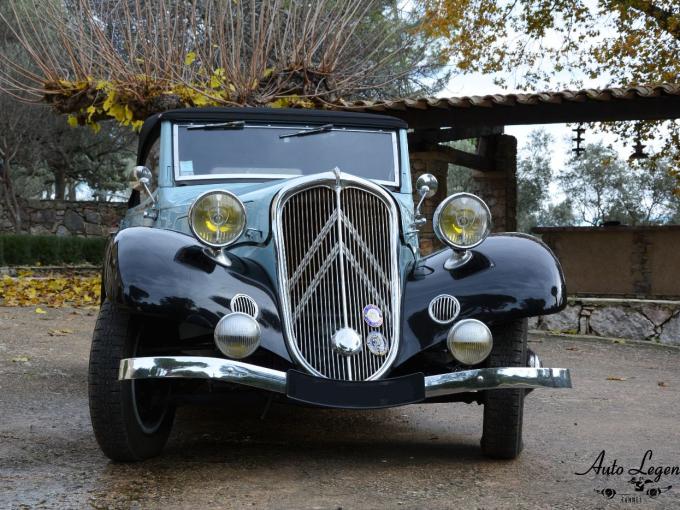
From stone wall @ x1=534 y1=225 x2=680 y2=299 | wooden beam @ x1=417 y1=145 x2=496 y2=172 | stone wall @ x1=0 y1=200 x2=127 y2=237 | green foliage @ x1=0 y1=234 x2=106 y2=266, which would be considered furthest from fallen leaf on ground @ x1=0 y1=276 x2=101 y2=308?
stone wall @ x1=0 y1=200 x2=127 y2=237

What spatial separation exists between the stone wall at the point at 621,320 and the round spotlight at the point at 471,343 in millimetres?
6014

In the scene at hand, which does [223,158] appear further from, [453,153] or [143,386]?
[453,153]

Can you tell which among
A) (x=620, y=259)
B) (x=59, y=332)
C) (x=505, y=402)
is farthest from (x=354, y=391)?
(x=620, y=259)

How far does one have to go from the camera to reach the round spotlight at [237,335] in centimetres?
352

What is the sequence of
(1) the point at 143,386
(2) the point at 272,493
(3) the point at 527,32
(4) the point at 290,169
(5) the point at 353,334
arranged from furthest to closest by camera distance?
(3) the point at 527,32
(4) the point at 290,169
(1) the point at 143,386
(5) the point at 353,334
(2) the point at 272,493

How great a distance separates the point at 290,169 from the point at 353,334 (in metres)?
1.49

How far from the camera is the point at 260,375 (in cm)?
344

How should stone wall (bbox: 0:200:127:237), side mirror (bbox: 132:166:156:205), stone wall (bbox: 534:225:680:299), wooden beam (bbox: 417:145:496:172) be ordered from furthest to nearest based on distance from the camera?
stone wall (bbox: 0:200:127:237) < stone wall (bbox: 534:225:680:299) < wooden beam (bbox: 417:145:496:172) < side mirror (bbox: 132:166:156:205)

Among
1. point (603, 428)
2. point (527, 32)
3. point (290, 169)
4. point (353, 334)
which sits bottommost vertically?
point (603, 428)

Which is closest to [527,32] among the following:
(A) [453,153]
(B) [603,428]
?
(A) [453,153]

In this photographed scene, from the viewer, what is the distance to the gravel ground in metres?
3.28

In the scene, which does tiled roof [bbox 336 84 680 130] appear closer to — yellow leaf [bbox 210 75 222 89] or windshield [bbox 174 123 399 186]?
yellow leaf [bbox 210 75 222 89]

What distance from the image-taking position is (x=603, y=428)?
5.01 meters

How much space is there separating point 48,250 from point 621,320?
13.2 metres
